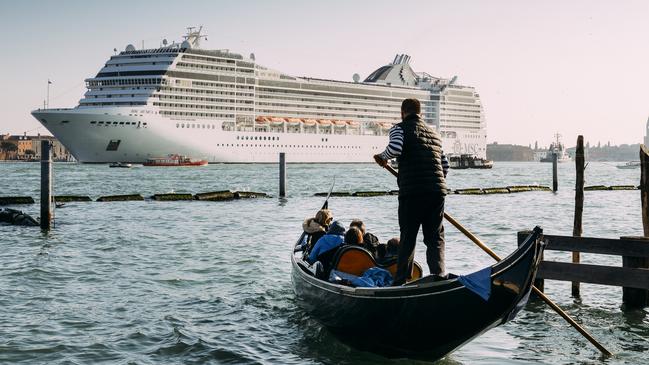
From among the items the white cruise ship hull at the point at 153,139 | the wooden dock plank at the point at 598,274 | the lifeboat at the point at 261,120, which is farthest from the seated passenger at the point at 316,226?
→ the lifeboat at the point at 261,120

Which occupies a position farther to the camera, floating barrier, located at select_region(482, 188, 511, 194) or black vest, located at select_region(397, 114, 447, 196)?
floating barrier, located at select_region(482, 188, 511, 194)

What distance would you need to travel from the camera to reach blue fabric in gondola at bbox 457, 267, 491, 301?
19.5 feet

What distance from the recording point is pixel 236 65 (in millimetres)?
91125

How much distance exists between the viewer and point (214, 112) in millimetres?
85312

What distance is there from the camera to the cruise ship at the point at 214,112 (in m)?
76.0

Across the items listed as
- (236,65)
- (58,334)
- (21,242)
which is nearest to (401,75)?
(236,65)

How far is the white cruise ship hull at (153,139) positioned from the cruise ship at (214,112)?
0.36ft

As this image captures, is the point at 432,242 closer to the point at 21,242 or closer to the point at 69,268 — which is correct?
the point at 69,268

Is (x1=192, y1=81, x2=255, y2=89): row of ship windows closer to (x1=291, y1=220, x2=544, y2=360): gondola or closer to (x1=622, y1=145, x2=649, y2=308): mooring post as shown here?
(x1=622, y1=145, x2=649, y2=308): mooring post

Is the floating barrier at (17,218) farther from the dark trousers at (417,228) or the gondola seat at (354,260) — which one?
the dark trousers at (417,228)

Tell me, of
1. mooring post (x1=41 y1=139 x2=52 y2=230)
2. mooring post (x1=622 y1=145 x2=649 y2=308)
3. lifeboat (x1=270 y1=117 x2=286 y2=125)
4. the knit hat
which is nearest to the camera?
mooring post (x1=622 y1=145 x2=649 y2=308)

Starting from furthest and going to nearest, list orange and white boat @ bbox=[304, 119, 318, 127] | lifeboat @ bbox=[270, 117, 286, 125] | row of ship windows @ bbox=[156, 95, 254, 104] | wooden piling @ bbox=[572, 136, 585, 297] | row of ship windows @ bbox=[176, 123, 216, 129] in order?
orange and white boat @ bbox=[304, 119, 318, 127], lifeboat @ bbox=[270, 117, 286, 125], row of ship windows @ bbox=[156, 95, 254, 104], row of ship windows @ bbox=[176, 123, 216, 129], wooden piling @ bbox=[572, 136, 585, 297]

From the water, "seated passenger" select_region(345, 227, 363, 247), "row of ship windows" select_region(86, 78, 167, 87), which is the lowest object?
the water

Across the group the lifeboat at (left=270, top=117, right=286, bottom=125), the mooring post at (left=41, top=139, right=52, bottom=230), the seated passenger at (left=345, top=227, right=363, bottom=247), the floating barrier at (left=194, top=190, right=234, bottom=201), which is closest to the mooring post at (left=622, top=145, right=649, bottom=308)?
the seated passenger at (left=345, top=227, right=363, bottom=247)
